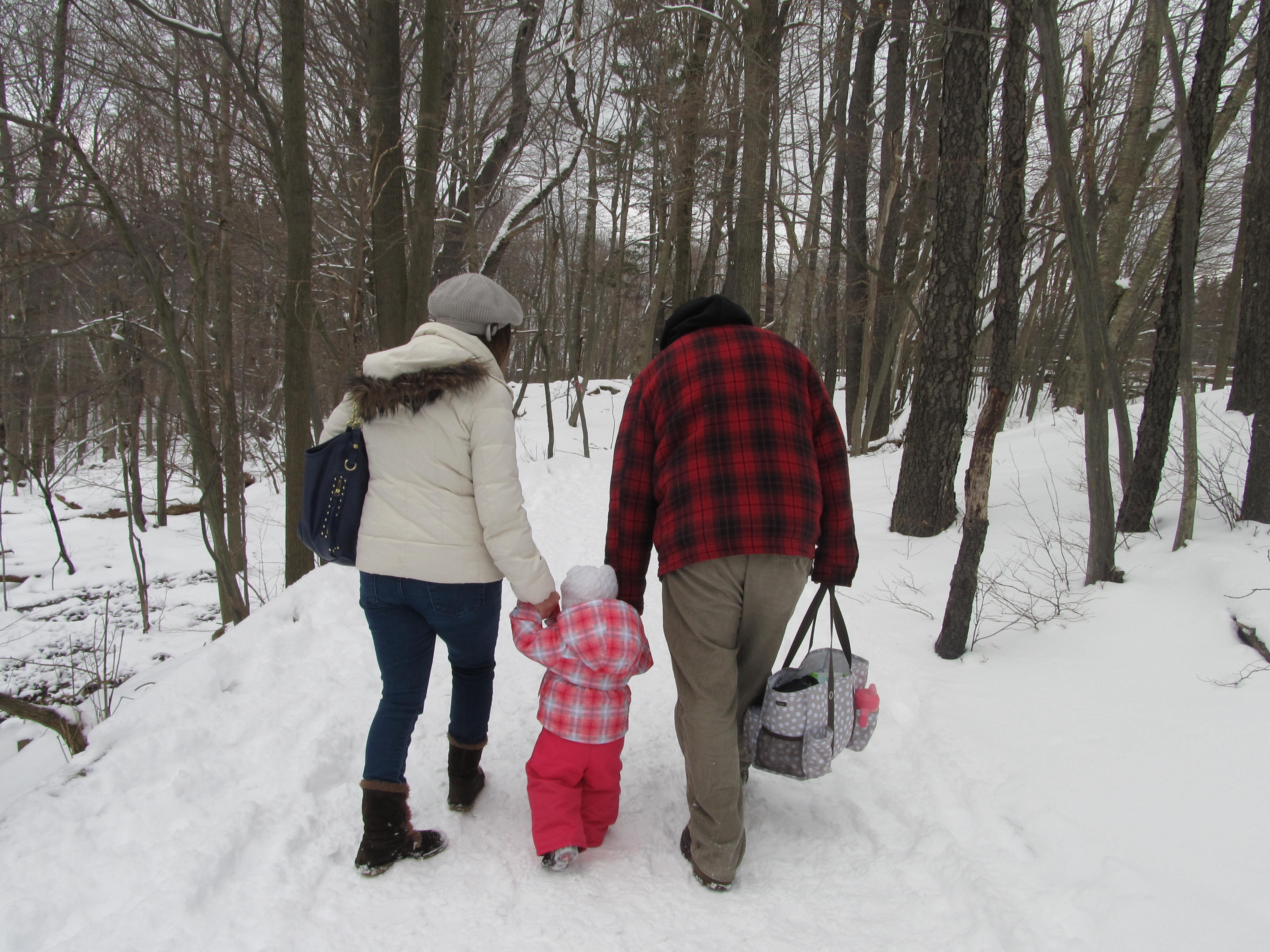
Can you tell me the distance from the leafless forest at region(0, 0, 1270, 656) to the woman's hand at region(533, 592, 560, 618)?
2378 millimetres

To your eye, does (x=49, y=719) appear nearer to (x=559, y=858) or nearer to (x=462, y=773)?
(x=462, y=773)

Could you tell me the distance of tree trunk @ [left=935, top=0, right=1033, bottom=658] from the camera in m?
3.52

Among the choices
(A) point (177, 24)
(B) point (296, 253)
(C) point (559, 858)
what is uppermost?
(A) point (177, 24)

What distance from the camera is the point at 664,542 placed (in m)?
2.30

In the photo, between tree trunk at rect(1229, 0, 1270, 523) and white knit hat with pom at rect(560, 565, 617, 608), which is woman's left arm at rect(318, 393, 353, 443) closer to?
white knit hat with pom at rect(560, 565, 617, 608)

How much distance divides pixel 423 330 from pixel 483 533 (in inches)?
29.2

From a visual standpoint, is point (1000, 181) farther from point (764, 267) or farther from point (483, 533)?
point (764, 267)

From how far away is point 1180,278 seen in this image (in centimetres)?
497

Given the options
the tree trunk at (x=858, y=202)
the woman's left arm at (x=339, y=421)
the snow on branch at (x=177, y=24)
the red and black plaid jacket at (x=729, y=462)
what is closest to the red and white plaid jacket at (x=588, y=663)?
the red and black plaid jacket at (x=729, y=462)

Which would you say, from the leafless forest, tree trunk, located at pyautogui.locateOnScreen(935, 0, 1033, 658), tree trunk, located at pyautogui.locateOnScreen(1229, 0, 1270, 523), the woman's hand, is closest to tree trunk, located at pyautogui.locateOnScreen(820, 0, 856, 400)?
the leafless forest

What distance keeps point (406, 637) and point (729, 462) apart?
1.26 metres

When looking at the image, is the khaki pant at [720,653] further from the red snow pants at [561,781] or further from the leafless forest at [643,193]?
the leafless forest at [643,193]

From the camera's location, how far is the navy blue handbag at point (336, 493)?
227 centimetres

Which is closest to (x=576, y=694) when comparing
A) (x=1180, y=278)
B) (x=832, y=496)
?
(x=832, y=496)
